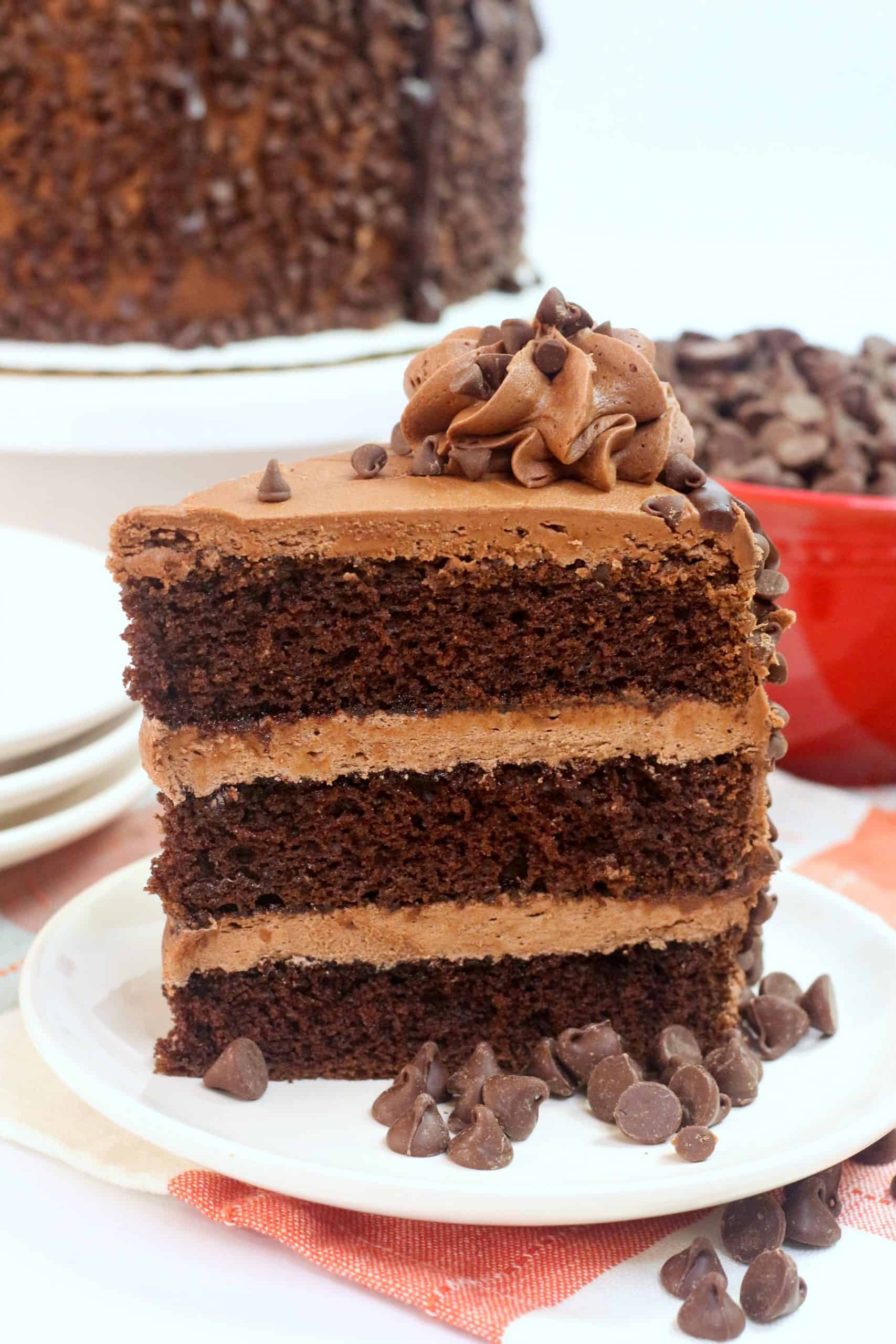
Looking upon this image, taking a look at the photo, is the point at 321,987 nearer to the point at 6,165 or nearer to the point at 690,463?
the point at 690,463

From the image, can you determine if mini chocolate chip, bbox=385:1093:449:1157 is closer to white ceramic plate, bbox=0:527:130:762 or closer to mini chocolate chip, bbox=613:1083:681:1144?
mini chocolate chip, bbox=613:1083:681:1144

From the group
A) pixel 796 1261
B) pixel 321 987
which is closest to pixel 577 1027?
pixel 321 987

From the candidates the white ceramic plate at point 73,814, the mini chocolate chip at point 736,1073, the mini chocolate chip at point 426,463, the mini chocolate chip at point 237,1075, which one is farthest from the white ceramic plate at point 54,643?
the mini chocolate chip at point 736,1073

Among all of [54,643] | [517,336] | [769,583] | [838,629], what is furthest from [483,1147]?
[838,629]

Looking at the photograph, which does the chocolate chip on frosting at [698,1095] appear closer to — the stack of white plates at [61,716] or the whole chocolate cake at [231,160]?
the stack of white plates at [61,716]

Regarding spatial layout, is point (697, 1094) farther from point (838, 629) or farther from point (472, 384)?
point (838, 629)

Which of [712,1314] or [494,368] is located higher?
[494,368]
